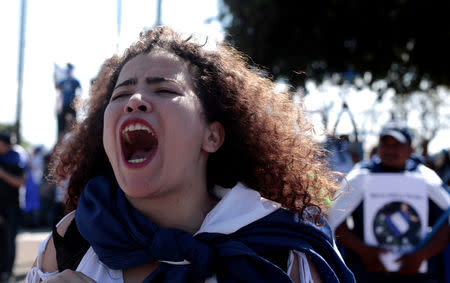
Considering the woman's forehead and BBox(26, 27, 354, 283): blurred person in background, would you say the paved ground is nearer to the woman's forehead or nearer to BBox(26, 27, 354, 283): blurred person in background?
BBox(26, 27, 354, 283): blurred person in background

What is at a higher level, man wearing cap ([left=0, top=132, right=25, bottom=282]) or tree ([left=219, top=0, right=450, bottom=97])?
tree ([left=219, top=0, right=450, bottom=97])

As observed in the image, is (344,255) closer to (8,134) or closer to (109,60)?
(109,60)

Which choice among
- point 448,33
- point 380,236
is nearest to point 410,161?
point 380,236

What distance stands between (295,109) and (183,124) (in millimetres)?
740

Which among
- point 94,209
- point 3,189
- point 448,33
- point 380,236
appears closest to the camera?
point 94,209

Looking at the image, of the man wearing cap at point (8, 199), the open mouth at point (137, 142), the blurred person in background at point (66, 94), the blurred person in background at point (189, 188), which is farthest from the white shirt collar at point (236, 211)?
the man wearing cap at point (8, 199)

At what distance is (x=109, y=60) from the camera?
2.43 meters

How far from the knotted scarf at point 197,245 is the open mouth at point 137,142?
6.5 inches

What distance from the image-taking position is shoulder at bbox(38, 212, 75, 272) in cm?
190

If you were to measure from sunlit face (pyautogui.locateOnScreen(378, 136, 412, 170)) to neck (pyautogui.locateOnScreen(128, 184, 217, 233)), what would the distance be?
8.01 feet

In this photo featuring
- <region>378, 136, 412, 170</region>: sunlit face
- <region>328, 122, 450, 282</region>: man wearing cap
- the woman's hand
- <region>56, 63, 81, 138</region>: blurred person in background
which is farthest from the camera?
<region>56, 63, 81, 138</region>: blurred person in background

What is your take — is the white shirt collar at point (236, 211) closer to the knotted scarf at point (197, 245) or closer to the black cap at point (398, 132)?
the knotted scarf at point (197, 245)

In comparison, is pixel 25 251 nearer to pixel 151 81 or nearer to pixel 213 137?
pixel 213 137

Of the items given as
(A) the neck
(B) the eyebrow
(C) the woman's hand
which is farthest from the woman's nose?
(C) the woman's hand
